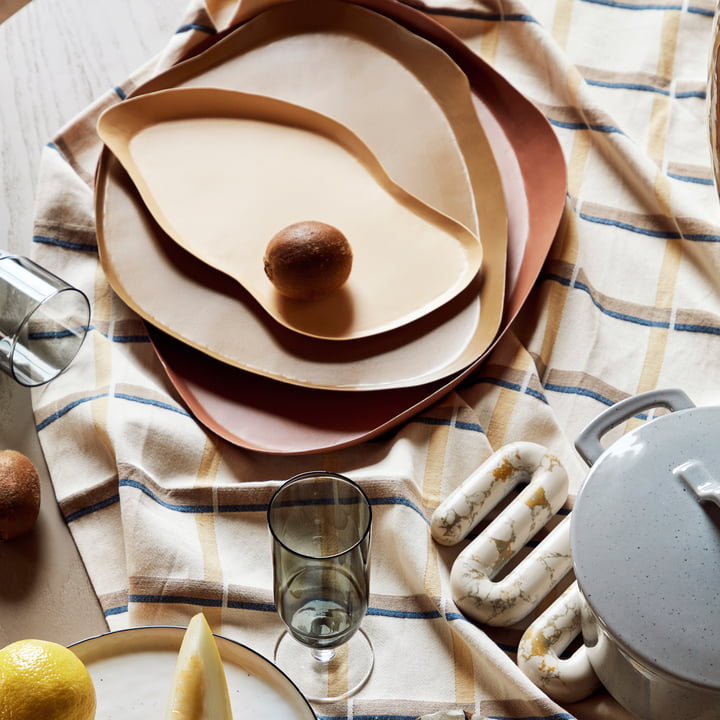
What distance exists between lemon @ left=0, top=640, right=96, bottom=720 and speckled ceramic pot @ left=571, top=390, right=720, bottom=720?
0.30m

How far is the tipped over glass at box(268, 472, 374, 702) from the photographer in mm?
602

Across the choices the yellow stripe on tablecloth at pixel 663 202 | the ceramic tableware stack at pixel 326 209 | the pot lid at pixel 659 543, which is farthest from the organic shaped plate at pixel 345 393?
the pot lid at pixel 659 543

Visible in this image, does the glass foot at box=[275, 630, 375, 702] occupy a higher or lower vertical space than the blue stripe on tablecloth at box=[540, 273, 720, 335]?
lower

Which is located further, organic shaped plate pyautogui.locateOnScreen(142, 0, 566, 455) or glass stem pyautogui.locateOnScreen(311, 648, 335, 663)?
organic shaped plate pyautogui.locateOnScreen(142, 0, 566, 455)

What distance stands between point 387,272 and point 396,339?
0.25ft

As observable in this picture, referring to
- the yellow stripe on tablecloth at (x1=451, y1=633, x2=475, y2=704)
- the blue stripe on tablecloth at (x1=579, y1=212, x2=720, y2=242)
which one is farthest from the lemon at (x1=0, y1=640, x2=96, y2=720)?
the blue stripe on tablecloth at (x1=579, y1=212, x2=720, y2=242)

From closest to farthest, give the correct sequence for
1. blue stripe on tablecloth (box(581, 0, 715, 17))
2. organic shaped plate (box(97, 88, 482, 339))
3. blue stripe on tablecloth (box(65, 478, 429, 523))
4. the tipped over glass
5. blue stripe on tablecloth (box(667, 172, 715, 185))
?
the tipped over glass, blue stripe on tablecloth (box(65, 478, 429, 523)), organic shaped plate (box(97, 88, 482, 339)), blue stripe on tablecloth (box(667, 172, 715, 185)), blue stripe on tablecloth (box(581, 0, 715, 17))

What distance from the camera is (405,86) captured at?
3.24 feet

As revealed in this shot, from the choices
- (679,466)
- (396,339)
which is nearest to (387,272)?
(396,339)

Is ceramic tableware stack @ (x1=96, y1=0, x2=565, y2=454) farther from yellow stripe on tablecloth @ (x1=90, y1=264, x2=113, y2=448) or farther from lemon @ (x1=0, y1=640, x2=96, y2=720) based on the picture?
lemon @ (x1=0, y1=640, x2=96, y2=720)

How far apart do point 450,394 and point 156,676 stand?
0.34m

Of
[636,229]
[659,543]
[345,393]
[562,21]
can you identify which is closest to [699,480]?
[659,543]

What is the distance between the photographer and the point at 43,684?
50cm

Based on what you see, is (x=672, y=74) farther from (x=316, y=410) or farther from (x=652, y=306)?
(x=316, y=410)
